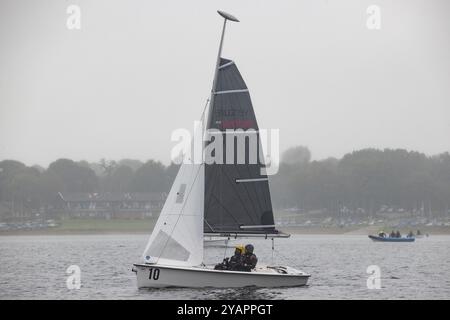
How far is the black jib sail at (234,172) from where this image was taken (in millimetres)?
44938

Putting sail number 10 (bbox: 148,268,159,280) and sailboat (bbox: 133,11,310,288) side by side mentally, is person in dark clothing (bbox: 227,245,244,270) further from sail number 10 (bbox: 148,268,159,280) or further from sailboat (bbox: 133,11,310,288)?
sail number 10 (bbox: 148,268,159,280)

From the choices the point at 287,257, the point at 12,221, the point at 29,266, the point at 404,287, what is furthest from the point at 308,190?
the point at 404,287

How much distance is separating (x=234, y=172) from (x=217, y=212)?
2.22m

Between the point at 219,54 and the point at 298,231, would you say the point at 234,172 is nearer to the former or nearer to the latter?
the point at 219,54

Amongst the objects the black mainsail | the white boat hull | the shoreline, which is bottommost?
the shoreline

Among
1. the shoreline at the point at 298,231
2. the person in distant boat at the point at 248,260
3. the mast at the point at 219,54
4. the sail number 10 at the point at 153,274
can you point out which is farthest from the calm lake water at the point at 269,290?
the shoreline at the point at 298,231

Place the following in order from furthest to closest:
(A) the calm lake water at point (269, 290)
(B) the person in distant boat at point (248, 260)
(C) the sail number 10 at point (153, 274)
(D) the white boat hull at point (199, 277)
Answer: (B) the person in distant boat at point (248, 260)
(C) the sail number 10 at point (153, 274)
(A) the calm lake water at point (269, 290)
(D) the white boat hull at point (199, 277)

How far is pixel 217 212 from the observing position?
4500 cm

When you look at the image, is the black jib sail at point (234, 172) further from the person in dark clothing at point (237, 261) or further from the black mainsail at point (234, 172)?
the person in dark clothing at point (237, 261)

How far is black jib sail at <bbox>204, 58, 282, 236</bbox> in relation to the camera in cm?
4494

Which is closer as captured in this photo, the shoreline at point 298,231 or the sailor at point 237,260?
the sailor at point 237,260

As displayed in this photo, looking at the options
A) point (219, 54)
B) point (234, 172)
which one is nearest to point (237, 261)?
point (234, 172)

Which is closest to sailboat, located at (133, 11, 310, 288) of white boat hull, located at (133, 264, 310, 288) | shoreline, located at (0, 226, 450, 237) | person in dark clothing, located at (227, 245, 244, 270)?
white boat hull, located at (133, 264, 310, 288)
